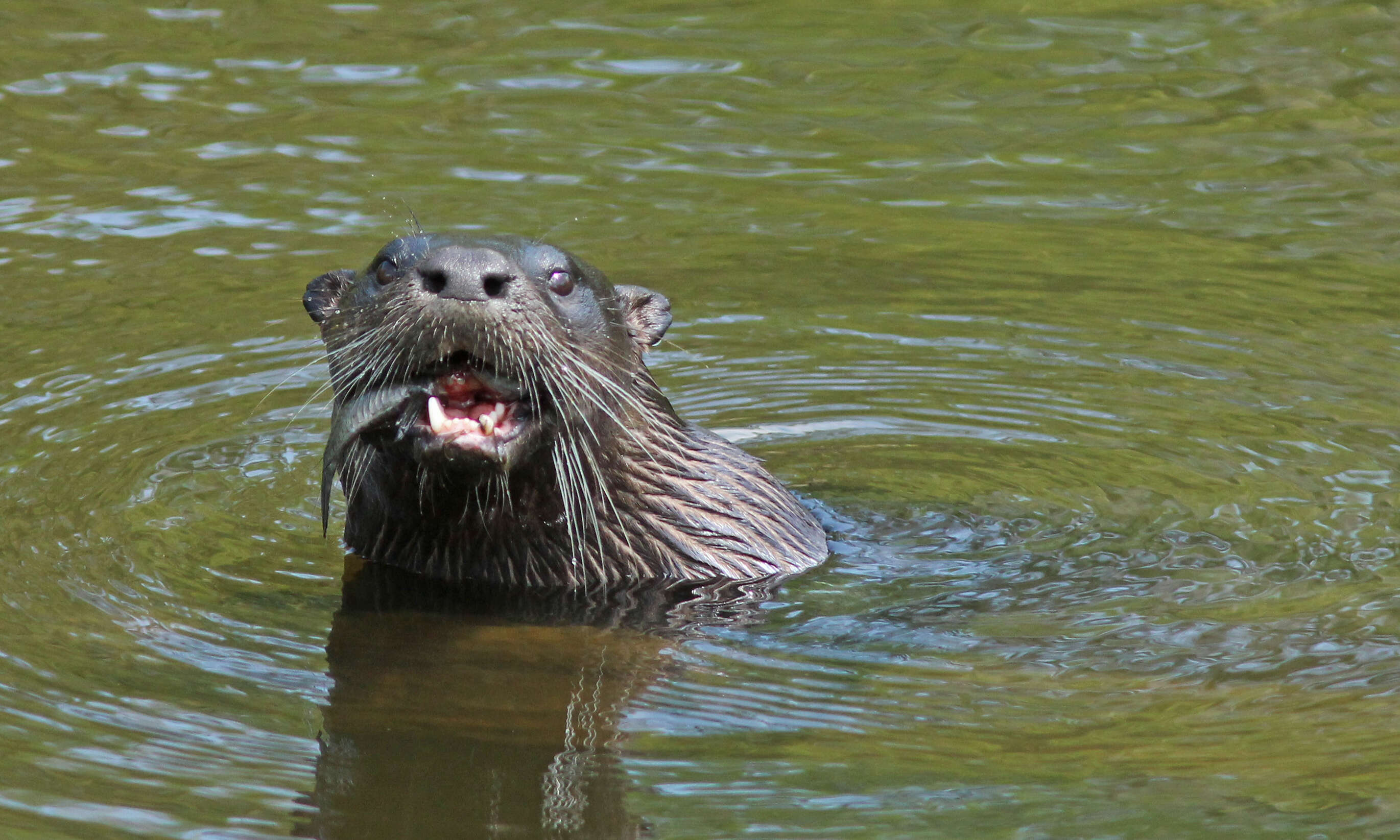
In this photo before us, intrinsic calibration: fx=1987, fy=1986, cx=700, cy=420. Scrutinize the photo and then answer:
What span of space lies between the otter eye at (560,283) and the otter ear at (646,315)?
1.77ft

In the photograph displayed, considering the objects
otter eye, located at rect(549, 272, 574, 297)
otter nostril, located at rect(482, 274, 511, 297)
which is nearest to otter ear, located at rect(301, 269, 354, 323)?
otter eye, located at rect(549, 272, 574, 297)

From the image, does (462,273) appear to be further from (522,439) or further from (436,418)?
(522,439)

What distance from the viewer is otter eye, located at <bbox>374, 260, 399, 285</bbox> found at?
5.49 m

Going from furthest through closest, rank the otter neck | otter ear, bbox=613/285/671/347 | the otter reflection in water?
1. otter ear, bbox=613/285/671/347
2. the otter neck
3. the otter reflection in water

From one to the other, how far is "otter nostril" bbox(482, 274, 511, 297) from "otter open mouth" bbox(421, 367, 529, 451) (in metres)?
0.25

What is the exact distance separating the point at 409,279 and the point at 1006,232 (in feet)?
15.1

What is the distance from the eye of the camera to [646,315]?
6.27 m

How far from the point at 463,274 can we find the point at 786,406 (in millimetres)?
2959

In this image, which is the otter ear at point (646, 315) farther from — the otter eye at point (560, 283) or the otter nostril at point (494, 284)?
the otter nostril at point (494, 284)

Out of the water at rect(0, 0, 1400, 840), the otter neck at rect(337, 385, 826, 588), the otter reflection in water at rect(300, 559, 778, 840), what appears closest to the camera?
the otter reflection in water at rect(300, 559, 778, 840)

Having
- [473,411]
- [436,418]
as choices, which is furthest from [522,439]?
[436,418]

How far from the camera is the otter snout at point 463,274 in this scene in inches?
201

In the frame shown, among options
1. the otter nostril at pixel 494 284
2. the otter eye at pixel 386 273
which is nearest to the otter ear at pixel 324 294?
the otter eye at pixel 386 273

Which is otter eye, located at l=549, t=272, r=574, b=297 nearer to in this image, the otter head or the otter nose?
the otter head
